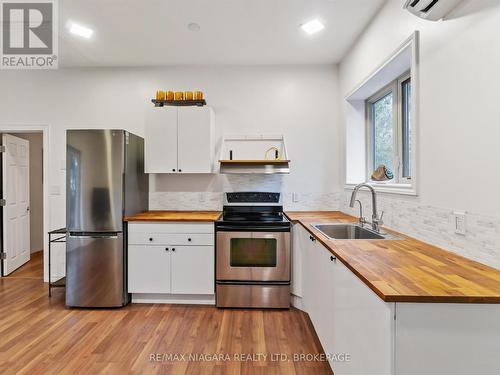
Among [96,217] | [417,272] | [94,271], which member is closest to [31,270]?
[94,271]

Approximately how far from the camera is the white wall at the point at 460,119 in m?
1.17

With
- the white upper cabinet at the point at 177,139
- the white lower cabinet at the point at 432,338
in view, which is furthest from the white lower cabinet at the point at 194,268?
the white lower cabinet at the point at 432,338

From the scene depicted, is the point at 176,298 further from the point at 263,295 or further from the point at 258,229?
the point at 258,229

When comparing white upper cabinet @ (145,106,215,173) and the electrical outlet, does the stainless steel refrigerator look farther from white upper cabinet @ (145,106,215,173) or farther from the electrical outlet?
the electrical outlet

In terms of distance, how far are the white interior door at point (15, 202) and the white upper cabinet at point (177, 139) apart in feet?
7.54

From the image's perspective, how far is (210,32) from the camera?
2.49 m

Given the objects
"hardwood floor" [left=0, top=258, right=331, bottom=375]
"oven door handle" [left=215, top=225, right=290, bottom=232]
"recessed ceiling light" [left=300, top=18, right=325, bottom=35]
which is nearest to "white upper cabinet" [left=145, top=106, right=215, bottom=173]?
"oven door handle" [left=215, top=225, right=290, bottom=232]

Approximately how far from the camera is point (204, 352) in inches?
75.7

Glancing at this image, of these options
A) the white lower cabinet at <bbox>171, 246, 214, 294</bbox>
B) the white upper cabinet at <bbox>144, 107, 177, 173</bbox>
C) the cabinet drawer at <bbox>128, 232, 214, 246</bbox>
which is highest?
the white upper cabinet at <bbox>144, 107, 177, 173</bbox>

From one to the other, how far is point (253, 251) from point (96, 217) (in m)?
1.58

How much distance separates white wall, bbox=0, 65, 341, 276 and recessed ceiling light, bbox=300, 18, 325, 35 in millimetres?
751

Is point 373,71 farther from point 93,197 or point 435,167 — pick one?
point 93,197

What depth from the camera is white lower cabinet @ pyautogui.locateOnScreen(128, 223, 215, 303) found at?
2586 millimetres

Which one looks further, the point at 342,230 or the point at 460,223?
the point at 342,230
